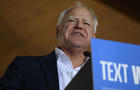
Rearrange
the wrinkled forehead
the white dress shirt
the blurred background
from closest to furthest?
1. the white dress shirt
2. the wrinkled forehead
3. the blurred background

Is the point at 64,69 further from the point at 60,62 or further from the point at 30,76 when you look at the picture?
the point at 30,76

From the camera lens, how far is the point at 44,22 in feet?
8.05

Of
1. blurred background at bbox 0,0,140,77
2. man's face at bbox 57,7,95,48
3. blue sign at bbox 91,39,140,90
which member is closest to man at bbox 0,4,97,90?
man's face at bbox 57,7,95,48

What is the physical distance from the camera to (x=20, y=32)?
249 centimetres

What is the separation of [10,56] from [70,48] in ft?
3.27

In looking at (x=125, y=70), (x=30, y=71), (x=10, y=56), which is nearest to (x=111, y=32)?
(x=10, y=56)

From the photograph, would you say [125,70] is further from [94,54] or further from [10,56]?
[10,56]

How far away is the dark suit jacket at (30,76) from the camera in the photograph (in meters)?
1.40

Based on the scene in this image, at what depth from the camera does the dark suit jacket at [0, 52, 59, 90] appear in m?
1.40

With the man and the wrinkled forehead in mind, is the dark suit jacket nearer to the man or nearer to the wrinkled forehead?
the man

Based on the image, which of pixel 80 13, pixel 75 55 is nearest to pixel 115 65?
pixel 75 55

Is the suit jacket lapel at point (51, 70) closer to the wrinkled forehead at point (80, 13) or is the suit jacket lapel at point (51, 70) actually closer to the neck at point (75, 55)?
the neck at point (75, 55)

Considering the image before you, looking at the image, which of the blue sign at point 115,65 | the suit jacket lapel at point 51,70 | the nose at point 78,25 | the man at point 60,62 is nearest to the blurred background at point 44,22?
the man at point 60,62

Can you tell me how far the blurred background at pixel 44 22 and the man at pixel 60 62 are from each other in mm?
434
